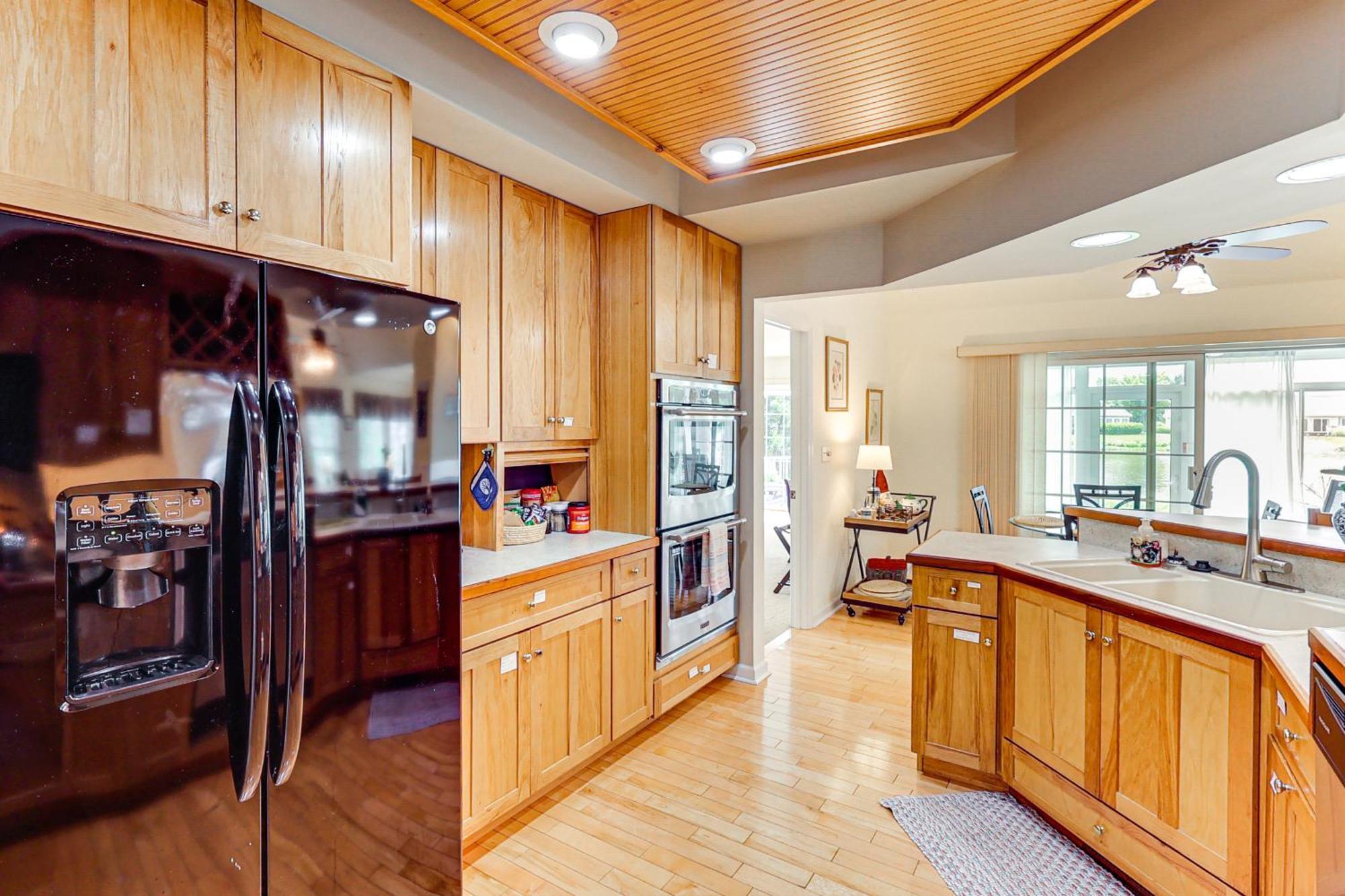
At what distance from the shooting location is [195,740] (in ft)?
3.93

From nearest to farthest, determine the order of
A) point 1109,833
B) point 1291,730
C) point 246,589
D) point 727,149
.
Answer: point 246,589 → point 1291,730 → point 1109,833 → point 727,149

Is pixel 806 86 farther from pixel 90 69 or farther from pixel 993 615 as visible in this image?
pixel 993 615

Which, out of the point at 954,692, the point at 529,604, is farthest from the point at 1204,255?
the point at 529,604

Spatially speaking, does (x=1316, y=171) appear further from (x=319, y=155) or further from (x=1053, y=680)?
(x=319, y=155)

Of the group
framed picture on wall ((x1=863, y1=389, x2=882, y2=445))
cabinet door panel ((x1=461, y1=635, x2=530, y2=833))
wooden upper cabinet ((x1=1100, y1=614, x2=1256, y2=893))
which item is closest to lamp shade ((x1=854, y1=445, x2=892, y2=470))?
framed picture on wall ((x1=863, y1=389, x2=882, y2=445))

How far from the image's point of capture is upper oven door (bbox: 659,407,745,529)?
293 cm

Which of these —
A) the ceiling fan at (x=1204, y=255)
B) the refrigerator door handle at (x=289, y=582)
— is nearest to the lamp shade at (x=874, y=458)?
the ceiling fan at (x=1204, y=255)

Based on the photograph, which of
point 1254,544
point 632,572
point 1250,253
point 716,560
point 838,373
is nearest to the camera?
point 1254,544

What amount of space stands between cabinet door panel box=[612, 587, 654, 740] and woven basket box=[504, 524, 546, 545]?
1.45 ft

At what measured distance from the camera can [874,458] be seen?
5.10m

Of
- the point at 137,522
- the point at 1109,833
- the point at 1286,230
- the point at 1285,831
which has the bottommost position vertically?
the point at 1109,833

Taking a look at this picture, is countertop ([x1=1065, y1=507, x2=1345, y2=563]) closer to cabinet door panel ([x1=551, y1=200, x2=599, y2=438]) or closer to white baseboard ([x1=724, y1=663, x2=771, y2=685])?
white baseboard ([x1=724, y1=663, x2=771, y2=685])

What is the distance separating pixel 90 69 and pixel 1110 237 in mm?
2810

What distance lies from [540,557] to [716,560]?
44.7 inches
